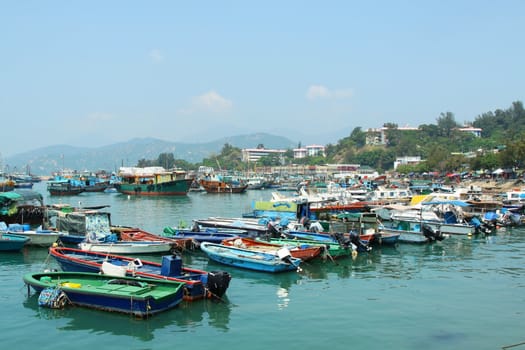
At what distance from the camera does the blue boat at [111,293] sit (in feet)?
51.9

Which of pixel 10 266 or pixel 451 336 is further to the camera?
pixel 10 266

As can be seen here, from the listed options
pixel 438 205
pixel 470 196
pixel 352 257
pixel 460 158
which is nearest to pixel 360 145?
pixel 460 158

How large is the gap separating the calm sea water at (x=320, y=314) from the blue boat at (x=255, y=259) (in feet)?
1.24

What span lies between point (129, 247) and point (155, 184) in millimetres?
60711

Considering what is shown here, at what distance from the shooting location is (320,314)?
1675 cm

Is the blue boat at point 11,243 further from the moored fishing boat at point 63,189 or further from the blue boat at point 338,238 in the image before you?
the moored fishing boat at point 63,189

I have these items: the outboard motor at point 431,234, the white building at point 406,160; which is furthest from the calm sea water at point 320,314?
the white building at point 406,160

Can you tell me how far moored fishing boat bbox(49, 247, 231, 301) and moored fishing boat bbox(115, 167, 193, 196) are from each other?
6400 cm

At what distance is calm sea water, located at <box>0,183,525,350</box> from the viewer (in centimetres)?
1434

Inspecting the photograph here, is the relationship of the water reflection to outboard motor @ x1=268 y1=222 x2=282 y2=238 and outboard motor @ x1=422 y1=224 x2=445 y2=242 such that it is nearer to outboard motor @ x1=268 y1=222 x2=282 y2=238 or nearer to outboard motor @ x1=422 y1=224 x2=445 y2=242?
outboard motor @ x1=268 y1=222 x2=282 y2=238

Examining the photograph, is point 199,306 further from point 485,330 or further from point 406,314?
point 485,330

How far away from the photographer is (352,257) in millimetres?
26234

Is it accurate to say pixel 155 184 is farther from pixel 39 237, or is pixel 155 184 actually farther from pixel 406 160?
pixel 406 160

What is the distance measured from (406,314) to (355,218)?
20.5m
